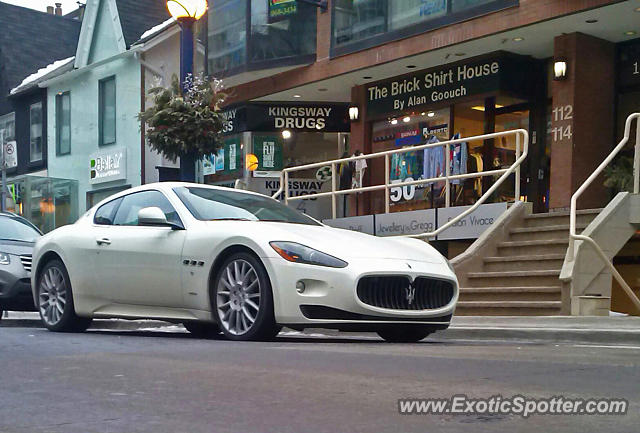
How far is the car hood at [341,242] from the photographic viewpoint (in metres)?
7.12

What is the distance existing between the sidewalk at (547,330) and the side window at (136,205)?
7.55ft

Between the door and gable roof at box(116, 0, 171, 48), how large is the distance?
2019 centimetres

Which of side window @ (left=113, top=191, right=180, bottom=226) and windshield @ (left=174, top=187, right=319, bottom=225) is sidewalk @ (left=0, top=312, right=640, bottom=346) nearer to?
windshield @ (left=174, top=187, right=319, bottom=225)

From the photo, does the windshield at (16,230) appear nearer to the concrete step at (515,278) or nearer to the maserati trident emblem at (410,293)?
the concrete step at (515,278)

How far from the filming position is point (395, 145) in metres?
20.1

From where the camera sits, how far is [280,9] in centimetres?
2027

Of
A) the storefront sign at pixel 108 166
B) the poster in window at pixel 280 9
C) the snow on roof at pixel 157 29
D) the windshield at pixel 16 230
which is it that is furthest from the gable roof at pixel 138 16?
the windshield at pixel 16 230

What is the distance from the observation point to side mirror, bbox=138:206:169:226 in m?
7.79

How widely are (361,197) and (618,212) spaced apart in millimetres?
8737

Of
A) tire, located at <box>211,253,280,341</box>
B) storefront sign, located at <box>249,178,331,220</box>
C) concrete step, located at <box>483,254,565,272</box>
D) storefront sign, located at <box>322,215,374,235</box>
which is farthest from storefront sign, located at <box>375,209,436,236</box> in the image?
tire, located at <box>211,253,280,341</box>

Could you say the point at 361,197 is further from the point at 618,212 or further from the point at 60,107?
the point at 60,107

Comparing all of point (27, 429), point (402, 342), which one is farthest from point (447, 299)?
point (27, 429)

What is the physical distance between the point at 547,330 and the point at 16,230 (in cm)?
717

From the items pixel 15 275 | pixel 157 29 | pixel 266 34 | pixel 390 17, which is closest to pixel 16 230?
pixel 15 275
